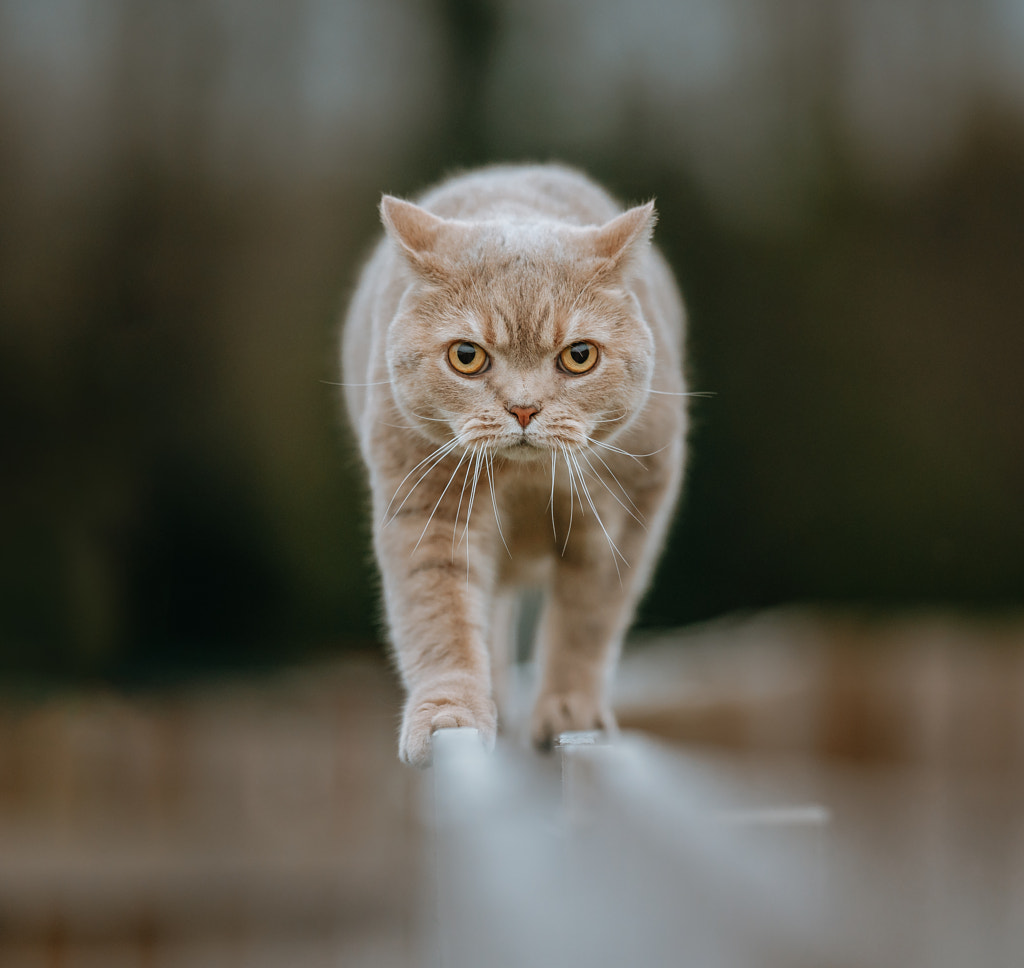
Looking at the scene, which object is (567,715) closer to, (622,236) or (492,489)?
(492,489)

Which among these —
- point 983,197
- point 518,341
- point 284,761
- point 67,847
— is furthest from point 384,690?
point 983,197

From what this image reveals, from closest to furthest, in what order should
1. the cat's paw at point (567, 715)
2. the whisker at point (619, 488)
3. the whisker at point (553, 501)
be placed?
the whisker at point (553, 501) < the whisker at point (619, 488) < the cat's paw at point (567, 715)

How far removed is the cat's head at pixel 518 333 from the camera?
4.72 ft

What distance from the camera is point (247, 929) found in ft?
10.5

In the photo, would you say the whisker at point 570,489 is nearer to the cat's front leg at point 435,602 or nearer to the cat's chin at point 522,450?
the cat's chin at point 522,450

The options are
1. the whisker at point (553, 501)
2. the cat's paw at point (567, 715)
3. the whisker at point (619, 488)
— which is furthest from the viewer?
the cat's paw at point (567, 715)

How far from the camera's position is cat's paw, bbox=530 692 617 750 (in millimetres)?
1715

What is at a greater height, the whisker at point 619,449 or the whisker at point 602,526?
the whisker at point 619,449

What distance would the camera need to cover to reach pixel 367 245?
2.73 meters

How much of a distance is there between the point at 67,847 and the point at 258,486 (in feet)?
3.84

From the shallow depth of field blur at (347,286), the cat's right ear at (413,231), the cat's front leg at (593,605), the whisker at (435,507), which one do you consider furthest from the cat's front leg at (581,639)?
the shallow depth of field blur at (347,286)

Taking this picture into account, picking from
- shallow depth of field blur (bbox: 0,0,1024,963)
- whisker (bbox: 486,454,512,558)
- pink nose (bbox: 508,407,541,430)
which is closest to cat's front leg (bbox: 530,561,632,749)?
whisker (bbox: 486,454,512,558)

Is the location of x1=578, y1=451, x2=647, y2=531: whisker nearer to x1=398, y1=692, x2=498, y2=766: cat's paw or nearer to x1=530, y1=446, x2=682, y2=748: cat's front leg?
x1=530, y1=446, x2=682, y2=748: cat's front leg

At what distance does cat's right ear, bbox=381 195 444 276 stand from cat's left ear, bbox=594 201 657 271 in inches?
8.8
